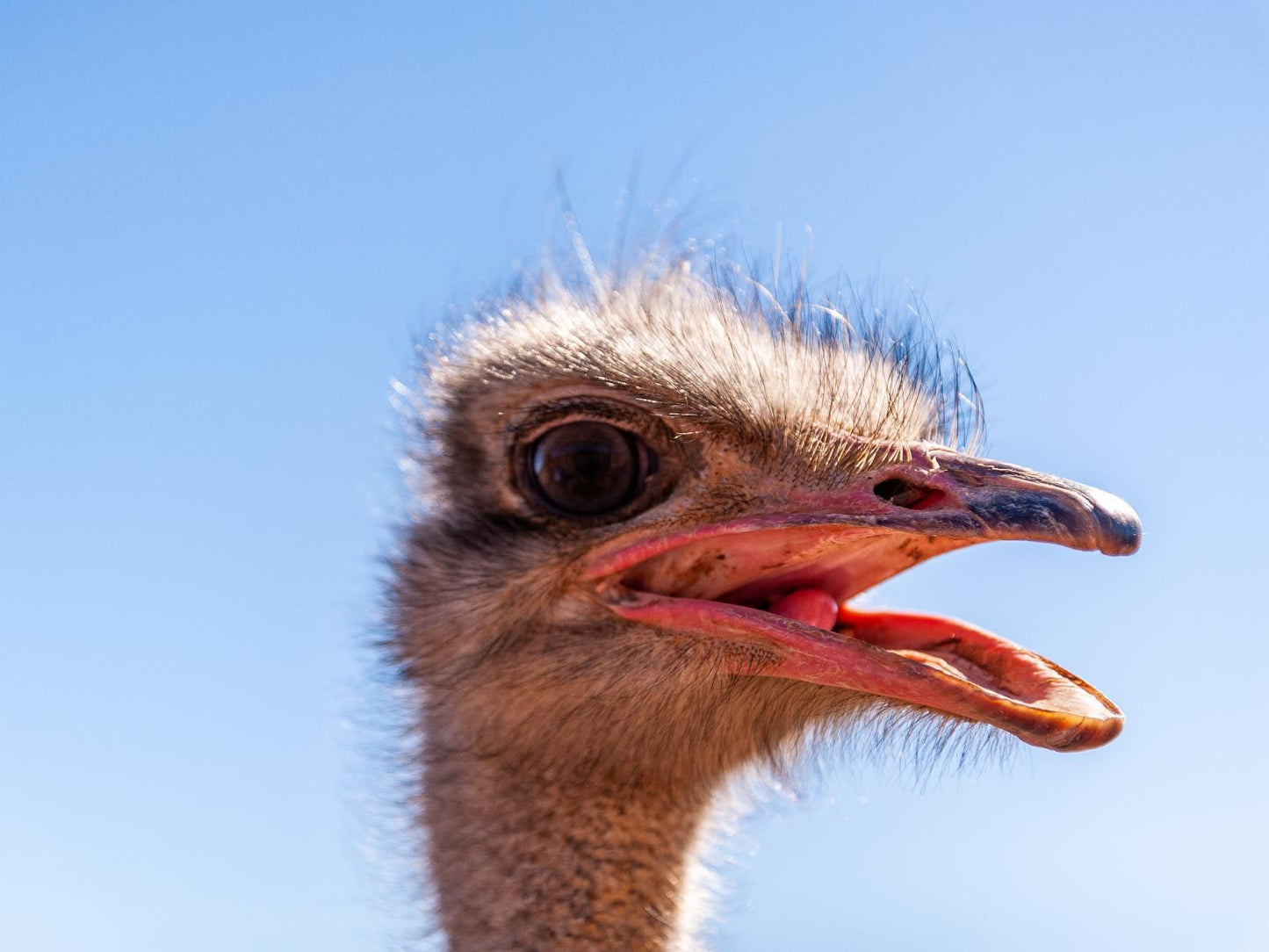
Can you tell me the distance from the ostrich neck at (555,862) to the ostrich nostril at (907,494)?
0.74m

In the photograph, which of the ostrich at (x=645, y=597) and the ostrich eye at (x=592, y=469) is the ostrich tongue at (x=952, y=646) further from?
the ostrich eye at (x=592, y=469)

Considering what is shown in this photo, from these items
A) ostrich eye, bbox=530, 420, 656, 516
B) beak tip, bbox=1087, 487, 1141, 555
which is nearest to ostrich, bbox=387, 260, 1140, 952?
ostrich eye, bbox=530, 420, 656, 516

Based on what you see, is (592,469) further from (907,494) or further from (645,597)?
(907,494)

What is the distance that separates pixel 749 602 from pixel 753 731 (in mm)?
282

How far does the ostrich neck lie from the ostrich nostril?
74 cm

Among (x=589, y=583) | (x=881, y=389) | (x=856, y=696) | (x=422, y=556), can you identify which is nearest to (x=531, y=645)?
(x=589, y=583)

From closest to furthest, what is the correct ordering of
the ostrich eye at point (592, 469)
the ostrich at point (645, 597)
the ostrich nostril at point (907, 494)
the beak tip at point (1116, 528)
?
the beak tip at point (1116, 528) → the ostrich nostril at point (907, 494) → the ostrich at point (645, 597) → the ostrich eye at point (592, 469)

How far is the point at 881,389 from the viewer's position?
Answer: 2859mm

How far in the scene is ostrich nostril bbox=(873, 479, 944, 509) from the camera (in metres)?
2.44

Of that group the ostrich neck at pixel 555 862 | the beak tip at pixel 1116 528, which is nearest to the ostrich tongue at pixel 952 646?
the beak tip at pixel 1116 528

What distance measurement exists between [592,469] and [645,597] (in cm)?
24

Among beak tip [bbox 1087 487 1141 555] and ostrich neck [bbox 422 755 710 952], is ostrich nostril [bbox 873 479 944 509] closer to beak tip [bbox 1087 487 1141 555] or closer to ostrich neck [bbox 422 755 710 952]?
beak tip [bbox 1087 487 1141 555]

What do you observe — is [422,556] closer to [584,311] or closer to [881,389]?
[584,311]

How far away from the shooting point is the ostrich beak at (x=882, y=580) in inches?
88.6
